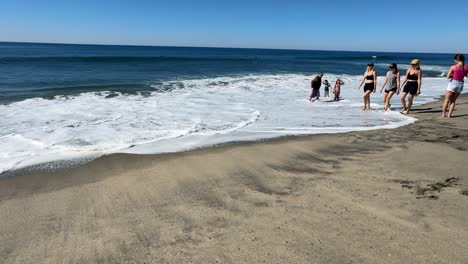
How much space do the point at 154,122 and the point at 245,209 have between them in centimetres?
528

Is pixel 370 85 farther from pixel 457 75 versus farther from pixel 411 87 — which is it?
pixel 457 75

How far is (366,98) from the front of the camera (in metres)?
10.8

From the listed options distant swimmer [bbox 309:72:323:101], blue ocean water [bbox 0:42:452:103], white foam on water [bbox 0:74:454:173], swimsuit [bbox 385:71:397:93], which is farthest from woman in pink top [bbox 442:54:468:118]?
blue ocean water [bbox 0:42:452:103]

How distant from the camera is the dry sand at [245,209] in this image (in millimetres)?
2965

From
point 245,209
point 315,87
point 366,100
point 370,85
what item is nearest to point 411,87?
point 370,85

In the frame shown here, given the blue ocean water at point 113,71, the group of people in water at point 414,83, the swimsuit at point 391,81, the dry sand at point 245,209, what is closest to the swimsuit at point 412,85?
the group of people in water at point 414,83

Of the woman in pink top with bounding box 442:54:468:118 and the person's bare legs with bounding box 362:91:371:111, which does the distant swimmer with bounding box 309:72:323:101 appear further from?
the woman in pink top with bounding box 442:54:468:118

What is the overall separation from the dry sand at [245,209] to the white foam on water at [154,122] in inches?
36.1

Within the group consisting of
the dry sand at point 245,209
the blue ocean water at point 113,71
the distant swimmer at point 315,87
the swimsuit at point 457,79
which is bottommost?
the blue ocean water at point 113,71

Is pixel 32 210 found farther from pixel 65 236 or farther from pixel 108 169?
pixel 108 169

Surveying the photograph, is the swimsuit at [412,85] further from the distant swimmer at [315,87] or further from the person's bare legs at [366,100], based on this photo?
the distant swimmer at [315,87]

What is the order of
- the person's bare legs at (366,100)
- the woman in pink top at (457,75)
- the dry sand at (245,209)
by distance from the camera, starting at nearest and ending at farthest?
1. the dry sand at (245,209)
2. the woman in pink top at (457,75)
3. the person's bare legs at (366,100)

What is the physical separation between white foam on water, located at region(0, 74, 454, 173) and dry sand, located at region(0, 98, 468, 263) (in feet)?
A: 3.01

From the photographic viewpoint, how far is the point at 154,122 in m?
8.48
